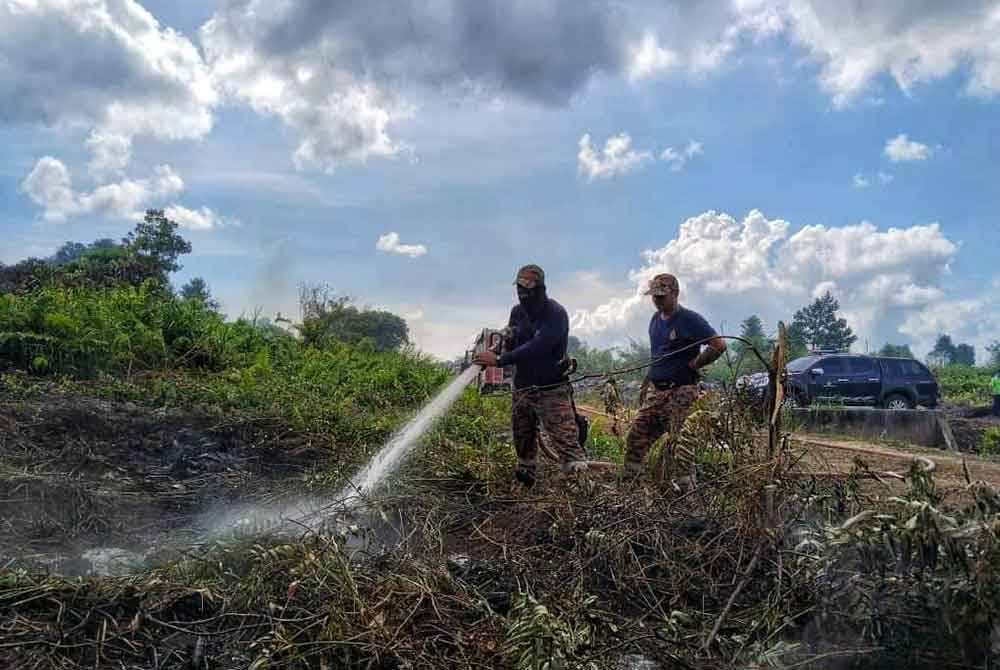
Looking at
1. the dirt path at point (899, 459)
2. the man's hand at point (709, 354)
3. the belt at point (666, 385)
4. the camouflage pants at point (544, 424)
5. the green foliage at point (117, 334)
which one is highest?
the green foliage at point (117, 334)

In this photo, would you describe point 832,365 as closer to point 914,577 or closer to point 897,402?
point 897,402

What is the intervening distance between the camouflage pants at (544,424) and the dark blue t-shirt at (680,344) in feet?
2.19

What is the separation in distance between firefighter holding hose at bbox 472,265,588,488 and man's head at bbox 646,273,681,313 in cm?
68

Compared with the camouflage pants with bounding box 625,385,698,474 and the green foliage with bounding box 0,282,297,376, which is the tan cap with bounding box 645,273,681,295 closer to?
the camouflage pants with bounding box 625,385,698,474

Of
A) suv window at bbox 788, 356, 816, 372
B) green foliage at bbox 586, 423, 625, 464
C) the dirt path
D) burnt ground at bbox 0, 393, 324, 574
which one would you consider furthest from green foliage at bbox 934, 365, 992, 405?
burnt ground at bbox 0, 393, 324, 574

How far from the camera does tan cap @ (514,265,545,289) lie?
545 centimetres

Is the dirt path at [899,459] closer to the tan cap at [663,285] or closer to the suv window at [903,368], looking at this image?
the tan cap at [663,285]

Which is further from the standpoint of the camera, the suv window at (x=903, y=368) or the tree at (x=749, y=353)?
the suv window at (x=903, y=368)

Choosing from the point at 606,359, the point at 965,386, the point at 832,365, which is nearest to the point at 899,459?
the point at 832,365

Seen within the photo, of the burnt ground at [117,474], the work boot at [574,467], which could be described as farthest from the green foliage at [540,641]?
the burnt ground at [117,474]

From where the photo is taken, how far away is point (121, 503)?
5.00 m

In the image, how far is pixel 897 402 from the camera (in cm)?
1570

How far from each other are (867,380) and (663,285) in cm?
1215

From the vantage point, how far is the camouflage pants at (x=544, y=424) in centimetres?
541
